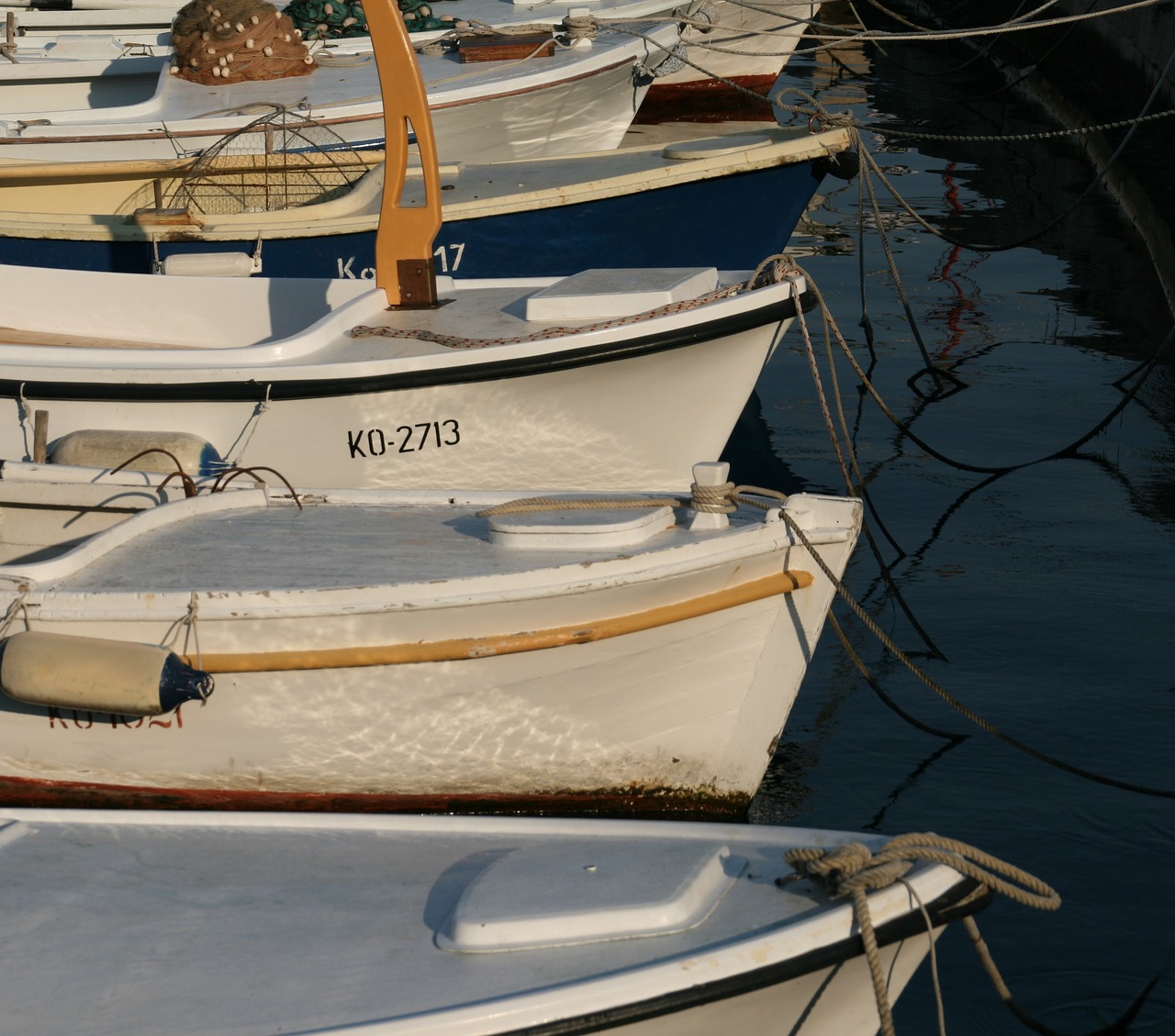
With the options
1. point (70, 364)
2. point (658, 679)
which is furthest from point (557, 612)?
point (70, 364)

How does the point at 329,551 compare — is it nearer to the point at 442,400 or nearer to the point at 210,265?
the point at 442,400

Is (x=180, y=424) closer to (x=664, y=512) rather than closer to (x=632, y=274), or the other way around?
(x=632, y=274)

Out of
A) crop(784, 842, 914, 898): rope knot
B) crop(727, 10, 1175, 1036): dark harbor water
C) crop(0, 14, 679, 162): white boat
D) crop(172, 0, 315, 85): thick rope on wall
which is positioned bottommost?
crop(727, 10, 1175, 1036): dark harbor water

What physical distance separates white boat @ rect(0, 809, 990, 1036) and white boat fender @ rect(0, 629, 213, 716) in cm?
78

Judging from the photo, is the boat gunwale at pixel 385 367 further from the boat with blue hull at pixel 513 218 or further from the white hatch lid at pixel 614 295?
the boat with blue hull at pixel 513 218

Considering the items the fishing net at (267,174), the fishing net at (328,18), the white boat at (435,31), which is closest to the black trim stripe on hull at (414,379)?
the fishing net at (267,174)

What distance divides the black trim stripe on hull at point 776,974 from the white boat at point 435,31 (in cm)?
869

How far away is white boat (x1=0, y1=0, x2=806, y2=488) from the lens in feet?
22.4

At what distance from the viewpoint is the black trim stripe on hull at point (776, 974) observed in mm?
3209

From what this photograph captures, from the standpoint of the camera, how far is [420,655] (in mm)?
4957

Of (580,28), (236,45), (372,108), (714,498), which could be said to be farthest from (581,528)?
(580,28)

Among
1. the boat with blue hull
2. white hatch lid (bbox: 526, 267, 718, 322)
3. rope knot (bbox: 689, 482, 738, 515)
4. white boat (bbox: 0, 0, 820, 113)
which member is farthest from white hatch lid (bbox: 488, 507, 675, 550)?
white boat (bbox: 0, 0, 820, 113)

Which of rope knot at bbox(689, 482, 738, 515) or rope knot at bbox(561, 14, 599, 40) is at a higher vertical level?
rope knot at bbox(561, 14, 599, 40)

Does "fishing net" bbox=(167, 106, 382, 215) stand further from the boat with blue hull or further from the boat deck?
the boat deck
